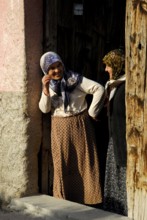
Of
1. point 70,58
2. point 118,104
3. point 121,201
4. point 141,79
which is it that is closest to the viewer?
point 141,79

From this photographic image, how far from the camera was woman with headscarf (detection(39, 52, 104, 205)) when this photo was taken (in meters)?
4.45

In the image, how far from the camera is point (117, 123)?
4230 mm

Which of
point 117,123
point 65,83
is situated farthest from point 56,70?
point 117,123

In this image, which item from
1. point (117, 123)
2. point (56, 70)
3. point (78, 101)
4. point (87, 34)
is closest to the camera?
point (117, 123)

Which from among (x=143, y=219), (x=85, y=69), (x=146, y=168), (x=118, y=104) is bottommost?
(x=143, y=219)

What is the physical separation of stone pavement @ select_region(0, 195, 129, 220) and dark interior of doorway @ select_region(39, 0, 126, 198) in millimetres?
343

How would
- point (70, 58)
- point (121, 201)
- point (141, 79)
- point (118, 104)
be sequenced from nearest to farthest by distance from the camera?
point (141, 79)
point (118, 104)
point (121, 201)
point (70, 58)

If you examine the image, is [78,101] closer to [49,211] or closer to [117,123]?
[117,123]

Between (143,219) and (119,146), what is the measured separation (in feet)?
2.09

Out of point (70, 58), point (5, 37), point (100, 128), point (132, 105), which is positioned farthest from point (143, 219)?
point (5, 37)

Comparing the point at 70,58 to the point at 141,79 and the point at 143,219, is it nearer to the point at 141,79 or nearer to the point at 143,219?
the point at 141,79

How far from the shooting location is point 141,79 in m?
3.80

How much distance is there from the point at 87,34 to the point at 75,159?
130 cm

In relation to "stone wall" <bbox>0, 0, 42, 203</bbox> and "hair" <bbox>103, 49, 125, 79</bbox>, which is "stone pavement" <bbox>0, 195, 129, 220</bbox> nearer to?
"stone wall" <bbox>0, 0, 42, 203</bbox>
